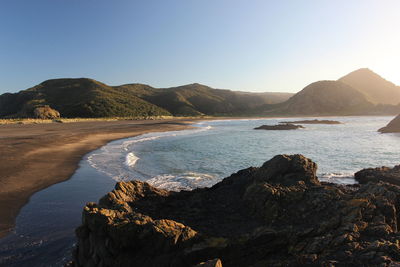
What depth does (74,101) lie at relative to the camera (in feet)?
368

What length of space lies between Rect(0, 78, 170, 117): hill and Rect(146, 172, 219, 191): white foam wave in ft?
297

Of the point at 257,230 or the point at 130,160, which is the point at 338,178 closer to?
the point at 257,230

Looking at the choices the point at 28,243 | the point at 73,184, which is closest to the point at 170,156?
the point at 73,184

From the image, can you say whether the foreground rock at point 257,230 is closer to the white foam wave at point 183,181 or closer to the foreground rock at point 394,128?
the white foam wave at point 183,181

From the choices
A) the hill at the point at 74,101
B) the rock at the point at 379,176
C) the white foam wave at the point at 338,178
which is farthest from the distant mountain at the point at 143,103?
the rock at the point at 379,176

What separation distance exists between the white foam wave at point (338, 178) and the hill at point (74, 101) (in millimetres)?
94302

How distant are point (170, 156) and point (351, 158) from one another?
543 inches

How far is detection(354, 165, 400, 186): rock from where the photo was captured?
1003cm

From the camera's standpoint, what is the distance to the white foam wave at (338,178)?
1133cm

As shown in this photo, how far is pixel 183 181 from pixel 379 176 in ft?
29.0

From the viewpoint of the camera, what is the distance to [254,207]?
572cm

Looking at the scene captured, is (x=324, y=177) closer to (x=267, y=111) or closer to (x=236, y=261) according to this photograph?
(x=236, y=261)

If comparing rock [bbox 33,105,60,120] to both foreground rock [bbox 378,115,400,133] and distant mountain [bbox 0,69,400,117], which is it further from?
foreground rock [bbox 378,115,400,133]

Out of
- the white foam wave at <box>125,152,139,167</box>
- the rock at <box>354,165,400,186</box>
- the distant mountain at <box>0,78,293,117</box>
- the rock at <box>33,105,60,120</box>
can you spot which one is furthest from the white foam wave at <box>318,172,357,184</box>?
the distant mountain at <box>0,78,293,117</box>
